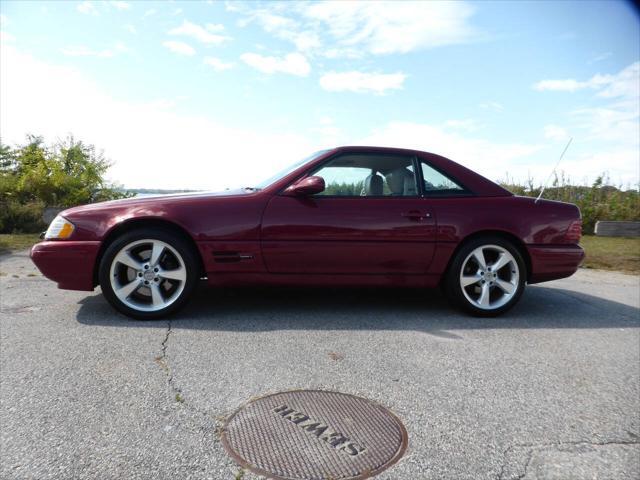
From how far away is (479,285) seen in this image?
13.5 ft

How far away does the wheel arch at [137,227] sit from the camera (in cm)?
369

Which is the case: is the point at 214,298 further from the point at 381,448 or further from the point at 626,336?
the point at 626,336

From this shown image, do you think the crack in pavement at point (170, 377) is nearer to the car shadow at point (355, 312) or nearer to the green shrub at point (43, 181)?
the car shadow at point (355, 312)

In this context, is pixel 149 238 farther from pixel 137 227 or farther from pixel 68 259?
pixel 68 259

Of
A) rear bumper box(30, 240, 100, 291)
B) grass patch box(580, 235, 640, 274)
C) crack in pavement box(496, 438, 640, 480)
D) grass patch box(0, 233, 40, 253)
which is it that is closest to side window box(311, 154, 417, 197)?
rear bumper box(30, 240, 100, 291)

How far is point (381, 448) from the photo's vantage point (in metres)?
1.95

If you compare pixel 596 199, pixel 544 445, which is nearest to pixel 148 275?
pixel 544 445

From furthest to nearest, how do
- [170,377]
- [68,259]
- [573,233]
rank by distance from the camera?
[573,233] → [68,259] → [170,377]

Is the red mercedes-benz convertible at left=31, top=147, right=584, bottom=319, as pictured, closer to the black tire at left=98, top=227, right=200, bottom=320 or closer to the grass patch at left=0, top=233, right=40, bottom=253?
the black tire at left=98, top=227, right=200, bottom=320

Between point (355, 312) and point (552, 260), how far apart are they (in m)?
1.84

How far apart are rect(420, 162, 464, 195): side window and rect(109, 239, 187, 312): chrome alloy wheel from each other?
223cm

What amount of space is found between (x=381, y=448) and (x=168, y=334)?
1.96 meters

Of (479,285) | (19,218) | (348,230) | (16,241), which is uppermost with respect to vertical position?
(348,230)

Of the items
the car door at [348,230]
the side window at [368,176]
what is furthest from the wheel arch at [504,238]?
the side window at [368,176]
